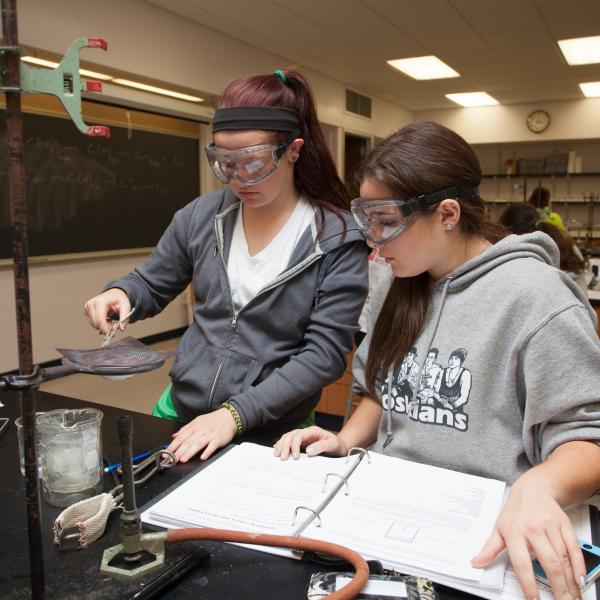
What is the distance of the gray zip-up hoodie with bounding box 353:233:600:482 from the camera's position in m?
0.92

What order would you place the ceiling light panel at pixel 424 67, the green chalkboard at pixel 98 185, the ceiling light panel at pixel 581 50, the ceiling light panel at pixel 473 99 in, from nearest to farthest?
the green chalkboard at pixel 98 185 → the ceiling light panel at pixel 581 50 → the ceiling light panel at pixel 424 67 → the ceiling light panel at pixel 473 99

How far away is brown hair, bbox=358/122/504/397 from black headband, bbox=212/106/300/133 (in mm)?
237

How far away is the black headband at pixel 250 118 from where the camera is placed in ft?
4.09

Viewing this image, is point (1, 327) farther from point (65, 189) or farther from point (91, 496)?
point (91, 496)

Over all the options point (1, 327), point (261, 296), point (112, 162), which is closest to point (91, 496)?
point (261, 296)

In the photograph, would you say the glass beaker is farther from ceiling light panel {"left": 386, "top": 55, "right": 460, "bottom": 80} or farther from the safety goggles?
→ ceiling light panel {"left": 386, "top": 55, "right": 460, "bottom": 80}

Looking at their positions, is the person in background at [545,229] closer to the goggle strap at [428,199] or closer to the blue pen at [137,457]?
the goggle strap at [428,199]

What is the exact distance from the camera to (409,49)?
582 centimetres

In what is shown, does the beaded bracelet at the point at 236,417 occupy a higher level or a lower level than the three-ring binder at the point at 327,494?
higher

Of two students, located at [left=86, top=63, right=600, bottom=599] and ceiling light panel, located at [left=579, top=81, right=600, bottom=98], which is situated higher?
ceiling light panel, located at [left=579, top=81, right=600, bottom=98]

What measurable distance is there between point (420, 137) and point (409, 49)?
17.4 feet

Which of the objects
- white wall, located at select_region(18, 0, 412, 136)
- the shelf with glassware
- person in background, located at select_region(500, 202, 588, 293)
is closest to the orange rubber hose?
person in background, located at select_region(500, 202, 588, 293)

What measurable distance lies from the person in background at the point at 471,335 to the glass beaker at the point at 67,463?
323 millimetres

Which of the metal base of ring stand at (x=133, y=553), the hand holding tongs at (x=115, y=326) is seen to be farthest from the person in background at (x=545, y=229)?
the metal base of ring stand at (x=133, y=553)
